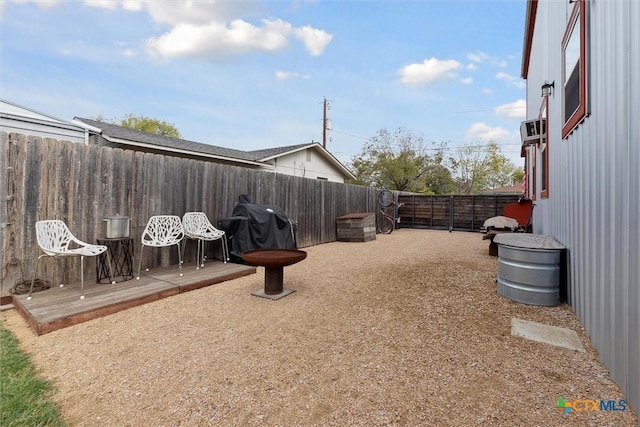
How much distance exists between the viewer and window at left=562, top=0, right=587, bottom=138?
236cm

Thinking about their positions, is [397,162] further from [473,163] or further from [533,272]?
[533,272]

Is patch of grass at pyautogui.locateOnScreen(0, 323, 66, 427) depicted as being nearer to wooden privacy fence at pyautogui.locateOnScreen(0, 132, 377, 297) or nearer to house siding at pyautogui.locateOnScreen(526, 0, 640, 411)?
wooden privacy fence at pyautogui.locateOnScreen(0, 132, 377, 297)

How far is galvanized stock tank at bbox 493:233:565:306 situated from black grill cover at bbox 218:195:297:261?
3.70 meters

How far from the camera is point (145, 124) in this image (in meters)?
23.5

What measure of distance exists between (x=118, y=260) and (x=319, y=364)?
3436 millimetres

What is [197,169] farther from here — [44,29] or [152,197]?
[44,29]

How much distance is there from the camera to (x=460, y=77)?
37.8ft

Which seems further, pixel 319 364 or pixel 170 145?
pixel 170 145

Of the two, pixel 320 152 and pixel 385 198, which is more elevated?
pixel 320 152

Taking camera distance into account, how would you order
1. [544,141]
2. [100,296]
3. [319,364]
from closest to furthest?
[319,364]
[100,296]
[544,141]

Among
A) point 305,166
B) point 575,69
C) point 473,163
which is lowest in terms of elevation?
point 575,69

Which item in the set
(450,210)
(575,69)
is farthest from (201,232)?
(450,210)

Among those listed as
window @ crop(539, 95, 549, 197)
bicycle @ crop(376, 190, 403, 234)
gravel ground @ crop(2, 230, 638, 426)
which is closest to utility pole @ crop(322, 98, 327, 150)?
bicycle @ crop(376, 190, 403, 234)

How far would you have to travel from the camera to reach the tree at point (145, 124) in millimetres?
22891
